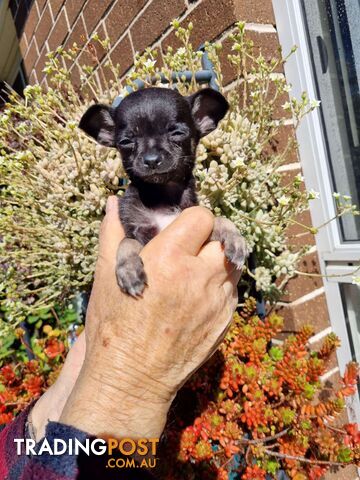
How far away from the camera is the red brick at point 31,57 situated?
492 centimetres

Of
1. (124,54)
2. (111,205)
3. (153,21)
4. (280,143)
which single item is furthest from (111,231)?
(124,54)

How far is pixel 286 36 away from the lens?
2.32 metres

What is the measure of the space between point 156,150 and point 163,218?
339 millimetres

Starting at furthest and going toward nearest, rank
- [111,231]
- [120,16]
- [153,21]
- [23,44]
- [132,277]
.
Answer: [23,44]
[120,16]
[153,21]
[111,231]
[132,277]

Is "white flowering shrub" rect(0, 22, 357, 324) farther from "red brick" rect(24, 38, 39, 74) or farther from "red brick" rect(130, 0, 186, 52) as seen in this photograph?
"red brick" rect(24, 38, 39, 74)

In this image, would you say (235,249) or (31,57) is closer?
(235,249)

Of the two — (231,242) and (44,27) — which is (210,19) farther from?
(44,27)

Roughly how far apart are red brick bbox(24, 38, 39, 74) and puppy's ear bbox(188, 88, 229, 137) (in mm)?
3784

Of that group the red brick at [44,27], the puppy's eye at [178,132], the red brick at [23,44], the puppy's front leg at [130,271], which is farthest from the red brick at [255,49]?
the red brick at [23,44]

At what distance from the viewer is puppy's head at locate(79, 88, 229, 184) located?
5.63 feet

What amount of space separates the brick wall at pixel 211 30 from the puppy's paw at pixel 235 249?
796 millimetres

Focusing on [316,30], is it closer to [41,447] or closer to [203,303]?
[203,303]

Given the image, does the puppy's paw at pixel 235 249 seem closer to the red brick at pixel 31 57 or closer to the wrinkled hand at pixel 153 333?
the wrinkled hand at pixel 153 333

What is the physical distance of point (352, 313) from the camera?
2443 mm
